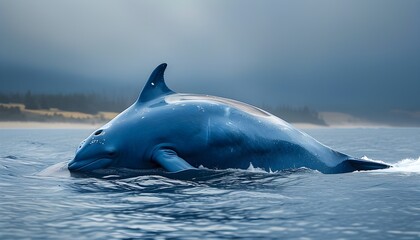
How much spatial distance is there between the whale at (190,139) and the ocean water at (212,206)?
75cm

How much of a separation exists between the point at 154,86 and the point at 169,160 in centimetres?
334

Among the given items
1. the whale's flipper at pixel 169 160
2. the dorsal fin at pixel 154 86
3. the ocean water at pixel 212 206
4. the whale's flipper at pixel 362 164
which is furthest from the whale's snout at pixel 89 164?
the whale's flipper at pixel 362 164

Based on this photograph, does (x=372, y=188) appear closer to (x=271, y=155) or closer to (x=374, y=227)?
(x=271, y=155)

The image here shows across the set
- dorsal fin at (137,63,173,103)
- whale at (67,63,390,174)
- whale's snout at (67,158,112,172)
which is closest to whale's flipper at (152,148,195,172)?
whale at (67,63,390,174)

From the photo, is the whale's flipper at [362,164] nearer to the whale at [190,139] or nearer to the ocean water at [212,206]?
the whale at [190,139]

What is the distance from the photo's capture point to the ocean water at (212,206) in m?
6.88

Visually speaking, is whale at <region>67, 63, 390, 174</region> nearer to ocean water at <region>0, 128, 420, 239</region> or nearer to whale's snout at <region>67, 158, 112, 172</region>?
whale's snout at <region>67, 158, 112, 172</region>

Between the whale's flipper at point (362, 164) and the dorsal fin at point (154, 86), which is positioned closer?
the dorsal fin at point (154, 86)

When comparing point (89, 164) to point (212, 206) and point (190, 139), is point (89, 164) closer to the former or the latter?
point (190, 139)

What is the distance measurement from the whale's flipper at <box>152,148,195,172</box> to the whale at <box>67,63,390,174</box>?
26 millimetres

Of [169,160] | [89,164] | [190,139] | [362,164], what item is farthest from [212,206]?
[362,164]

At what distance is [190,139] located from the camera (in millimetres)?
13836

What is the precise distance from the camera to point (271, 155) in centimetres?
1458

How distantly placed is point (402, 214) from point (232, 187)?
398 centimetres
